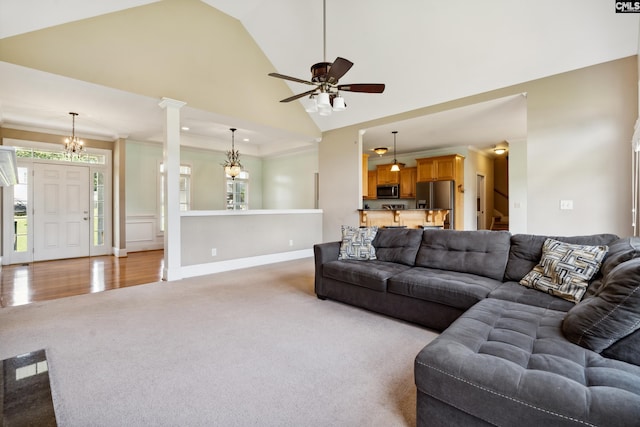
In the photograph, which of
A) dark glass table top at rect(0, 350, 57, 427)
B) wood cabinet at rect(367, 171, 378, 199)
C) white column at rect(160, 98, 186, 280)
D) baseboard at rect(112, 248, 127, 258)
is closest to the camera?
dark glass table top at rect(0, 350, 57, 427)

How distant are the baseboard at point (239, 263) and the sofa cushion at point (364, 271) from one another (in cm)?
240

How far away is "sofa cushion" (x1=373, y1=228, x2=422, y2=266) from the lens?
3.44 meters

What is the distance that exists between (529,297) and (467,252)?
0.85 metres

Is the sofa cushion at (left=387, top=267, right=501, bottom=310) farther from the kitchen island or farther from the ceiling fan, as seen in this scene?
the kitchen island

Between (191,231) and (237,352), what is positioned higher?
(191,231)

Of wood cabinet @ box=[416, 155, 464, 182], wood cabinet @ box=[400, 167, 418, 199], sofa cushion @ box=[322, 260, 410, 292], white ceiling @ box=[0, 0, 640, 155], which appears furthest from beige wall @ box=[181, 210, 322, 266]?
wood cabinet @ box=[416, 155, 464, 182]

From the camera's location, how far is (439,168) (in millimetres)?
7832

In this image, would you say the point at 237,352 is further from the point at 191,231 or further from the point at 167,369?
the point at 191,231

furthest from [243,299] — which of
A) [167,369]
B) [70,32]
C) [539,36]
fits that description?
[539,36]

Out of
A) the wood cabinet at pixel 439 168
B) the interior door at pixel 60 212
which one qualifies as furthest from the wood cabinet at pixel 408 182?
the interior door at pixel 60 212

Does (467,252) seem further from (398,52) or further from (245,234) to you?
(245,234)

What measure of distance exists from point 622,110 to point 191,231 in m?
5.92

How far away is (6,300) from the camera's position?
3.59 m

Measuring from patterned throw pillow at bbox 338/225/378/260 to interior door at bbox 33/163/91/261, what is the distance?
6200 millimetres
